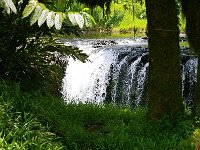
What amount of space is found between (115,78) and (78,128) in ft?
21.2

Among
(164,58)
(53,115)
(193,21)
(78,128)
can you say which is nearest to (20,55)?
(53,115)

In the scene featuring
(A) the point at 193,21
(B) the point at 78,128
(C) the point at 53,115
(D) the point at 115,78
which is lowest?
(D) the point at 115,78

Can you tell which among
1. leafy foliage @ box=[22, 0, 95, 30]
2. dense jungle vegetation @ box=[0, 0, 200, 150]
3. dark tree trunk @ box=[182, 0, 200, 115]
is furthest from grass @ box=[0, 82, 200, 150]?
leafy foliage @ box=[22, 0, 95, 30]

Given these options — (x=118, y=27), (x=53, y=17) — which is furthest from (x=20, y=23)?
(x=118, y=27)

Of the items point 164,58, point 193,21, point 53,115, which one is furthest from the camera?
point 193,21

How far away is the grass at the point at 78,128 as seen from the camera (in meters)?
4.43

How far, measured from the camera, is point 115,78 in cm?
1256

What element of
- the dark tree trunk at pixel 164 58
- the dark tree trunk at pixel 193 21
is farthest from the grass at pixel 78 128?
the dark tree trunk at pixel 193 21

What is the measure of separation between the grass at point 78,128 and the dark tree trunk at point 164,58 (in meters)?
0.25

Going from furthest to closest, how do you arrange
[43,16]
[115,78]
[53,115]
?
[115,78], [53,115], [43,16]

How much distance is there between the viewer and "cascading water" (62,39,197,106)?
11618 mm

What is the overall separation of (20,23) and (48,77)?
0.97 metres

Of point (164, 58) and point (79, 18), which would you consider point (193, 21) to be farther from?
point (79, 18)

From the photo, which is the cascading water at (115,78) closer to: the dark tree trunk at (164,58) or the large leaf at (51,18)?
the dark tree trunk at (164,58)
